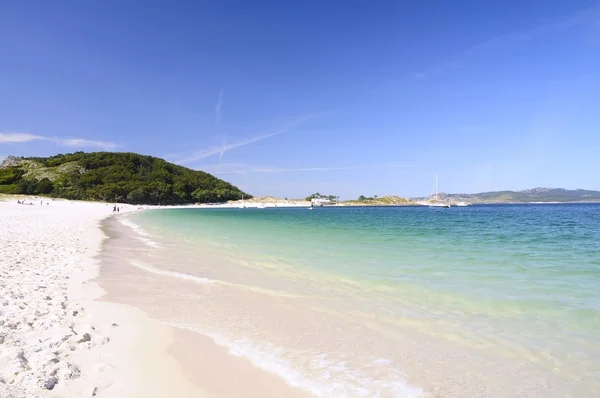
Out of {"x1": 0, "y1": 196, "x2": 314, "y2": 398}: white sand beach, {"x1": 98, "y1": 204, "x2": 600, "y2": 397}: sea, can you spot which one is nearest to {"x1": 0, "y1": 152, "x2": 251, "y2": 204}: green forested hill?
{"x1": 98, "y1": 204, "x2": 600, "y2": 397}: sea

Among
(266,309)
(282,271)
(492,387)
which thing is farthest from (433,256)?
(492,387)

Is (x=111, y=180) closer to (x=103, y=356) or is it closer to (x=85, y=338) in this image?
(x=85, y=338)

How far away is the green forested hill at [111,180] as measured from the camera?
358 ft

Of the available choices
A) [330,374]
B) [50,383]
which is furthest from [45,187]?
[330,374]

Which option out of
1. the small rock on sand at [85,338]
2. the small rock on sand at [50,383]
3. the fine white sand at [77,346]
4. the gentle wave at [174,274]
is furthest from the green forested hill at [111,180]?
the small rock on sand at [50,383]

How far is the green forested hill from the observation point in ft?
358

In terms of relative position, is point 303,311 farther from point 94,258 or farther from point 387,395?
point 94,258

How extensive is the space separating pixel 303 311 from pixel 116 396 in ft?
11.8

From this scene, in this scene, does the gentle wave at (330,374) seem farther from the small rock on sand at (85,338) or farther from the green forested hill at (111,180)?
the green forested hill at (111,180)

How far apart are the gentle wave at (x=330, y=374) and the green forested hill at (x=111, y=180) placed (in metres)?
120

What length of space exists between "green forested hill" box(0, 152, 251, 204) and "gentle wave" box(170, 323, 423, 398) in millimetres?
120168

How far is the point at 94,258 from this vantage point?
1200cm

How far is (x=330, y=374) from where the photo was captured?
12.8ft

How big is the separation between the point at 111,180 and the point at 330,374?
142 meters
